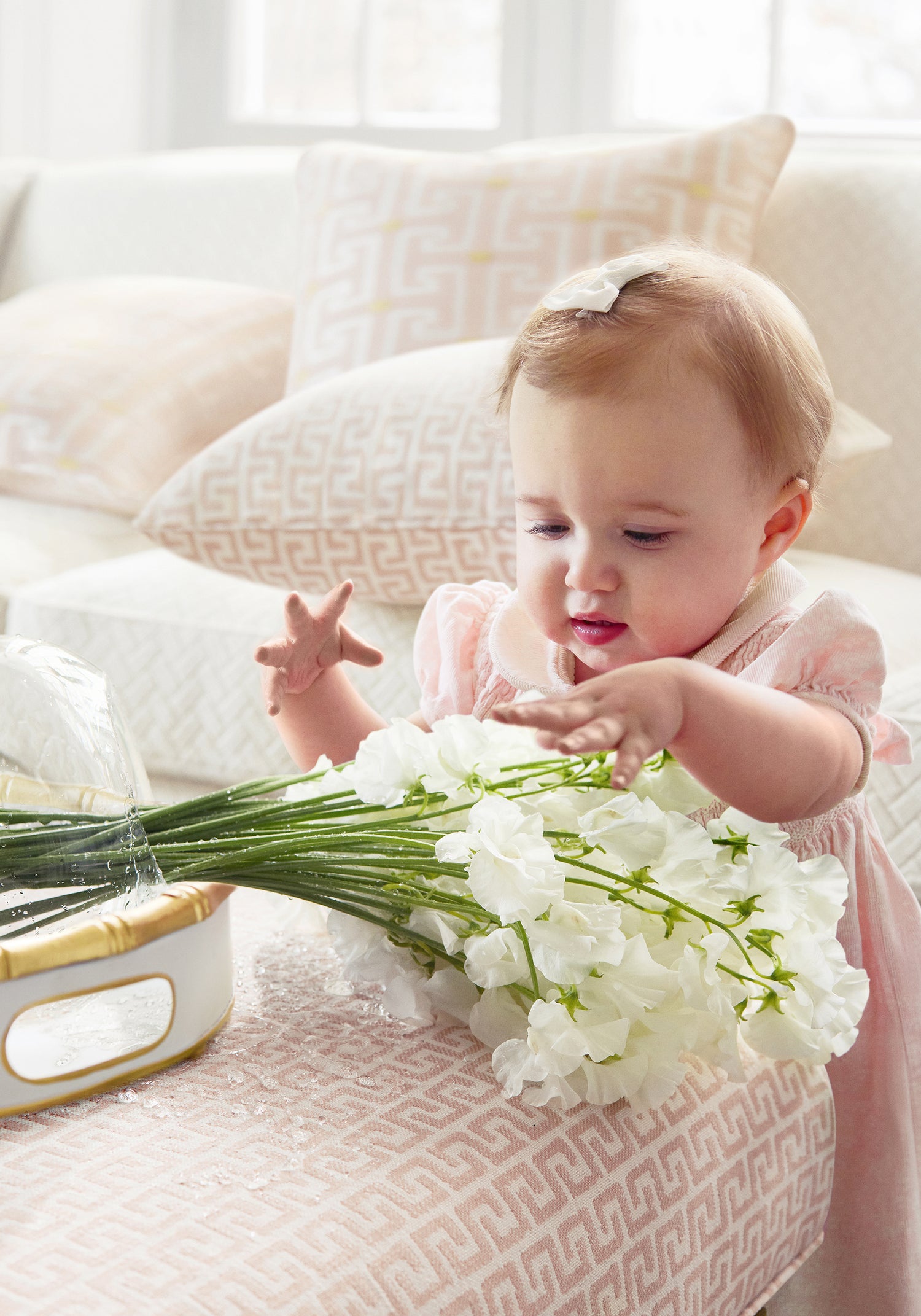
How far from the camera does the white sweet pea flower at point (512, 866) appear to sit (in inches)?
20.8

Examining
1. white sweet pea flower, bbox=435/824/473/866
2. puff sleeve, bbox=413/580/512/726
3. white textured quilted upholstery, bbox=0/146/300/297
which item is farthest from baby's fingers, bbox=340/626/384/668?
white textured quilted upholstery, bbox=0/146/300/297

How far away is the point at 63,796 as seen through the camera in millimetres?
607

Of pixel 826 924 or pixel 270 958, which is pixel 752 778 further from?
pixel 270 958

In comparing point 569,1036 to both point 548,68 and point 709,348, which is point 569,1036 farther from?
point 548,68

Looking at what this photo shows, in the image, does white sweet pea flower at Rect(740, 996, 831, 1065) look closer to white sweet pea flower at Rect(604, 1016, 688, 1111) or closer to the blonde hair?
white sweet pea flower at Rect(604, 1016, 688, 1111)

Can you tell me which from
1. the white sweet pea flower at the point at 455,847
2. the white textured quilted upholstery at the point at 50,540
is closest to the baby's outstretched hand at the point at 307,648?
the white sweet pea flower at the point at 455,847

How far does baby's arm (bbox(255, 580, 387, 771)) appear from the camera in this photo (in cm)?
76

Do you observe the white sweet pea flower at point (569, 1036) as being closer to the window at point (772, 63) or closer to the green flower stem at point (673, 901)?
the green flower stem at point (673, 901)

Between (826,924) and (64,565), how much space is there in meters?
1.21

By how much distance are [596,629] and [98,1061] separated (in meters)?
0.34

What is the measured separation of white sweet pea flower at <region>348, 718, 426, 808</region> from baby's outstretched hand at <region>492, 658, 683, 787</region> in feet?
0.39

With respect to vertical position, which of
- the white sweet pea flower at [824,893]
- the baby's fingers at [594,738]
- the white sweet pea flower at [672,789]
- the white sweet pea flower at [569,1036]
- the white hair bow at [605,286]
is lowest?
the white sweet pea flower at [569,1036]

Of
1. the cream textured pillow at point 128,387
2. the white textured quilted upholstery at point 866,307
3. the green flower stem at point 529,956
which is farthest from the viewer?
the cream textured pillow at point 128,387

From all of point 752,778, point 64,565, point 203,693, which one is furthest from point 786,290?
point 752,778
